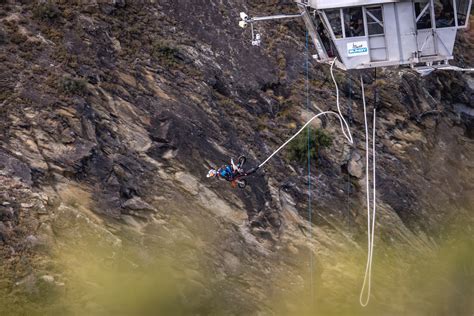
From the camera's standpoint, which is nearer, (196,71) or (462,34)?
(196,71)

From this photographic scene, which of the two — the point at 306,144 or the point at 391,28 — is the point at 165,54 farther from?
the point at 391,28

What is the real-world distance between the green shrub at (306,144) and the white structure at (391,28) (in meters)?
6.22

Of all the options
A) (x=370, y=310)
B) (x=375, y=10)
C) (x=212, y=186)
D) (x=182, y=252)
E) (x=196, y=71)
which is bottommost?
(x=370, y=310)

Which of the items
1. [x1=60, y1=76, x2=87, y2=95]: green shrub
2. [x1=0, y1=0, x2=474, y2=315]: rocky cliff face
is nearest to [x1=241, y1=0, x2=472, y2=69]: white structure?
[x1=0, y1=0, x2=474, y2=315]: rocky cliff face

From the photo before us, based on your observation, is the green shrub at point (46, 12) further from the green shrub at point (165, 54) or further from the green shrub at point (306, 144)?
the green shrub at point (306, 144)

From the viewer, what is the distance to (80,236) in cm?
2097

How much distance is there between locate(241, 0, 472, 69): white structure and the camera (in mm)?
18734

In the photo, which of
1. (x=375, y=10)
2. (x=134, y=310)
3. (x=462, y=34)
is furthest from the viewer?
(x=462, y=34)

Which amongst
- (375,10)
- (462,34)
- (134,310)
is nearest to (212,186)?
(134,310)

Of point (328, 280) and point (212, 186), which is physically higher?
point (212, 186)

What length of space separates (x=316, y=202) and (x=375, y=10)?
8.67m

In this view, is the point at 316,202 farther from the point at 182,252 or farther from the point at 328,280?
the point at 182,252

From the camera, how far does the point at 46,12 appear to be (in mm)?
24516

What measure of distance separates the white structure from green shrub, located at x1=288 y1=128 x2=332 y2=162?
6.22 metres
